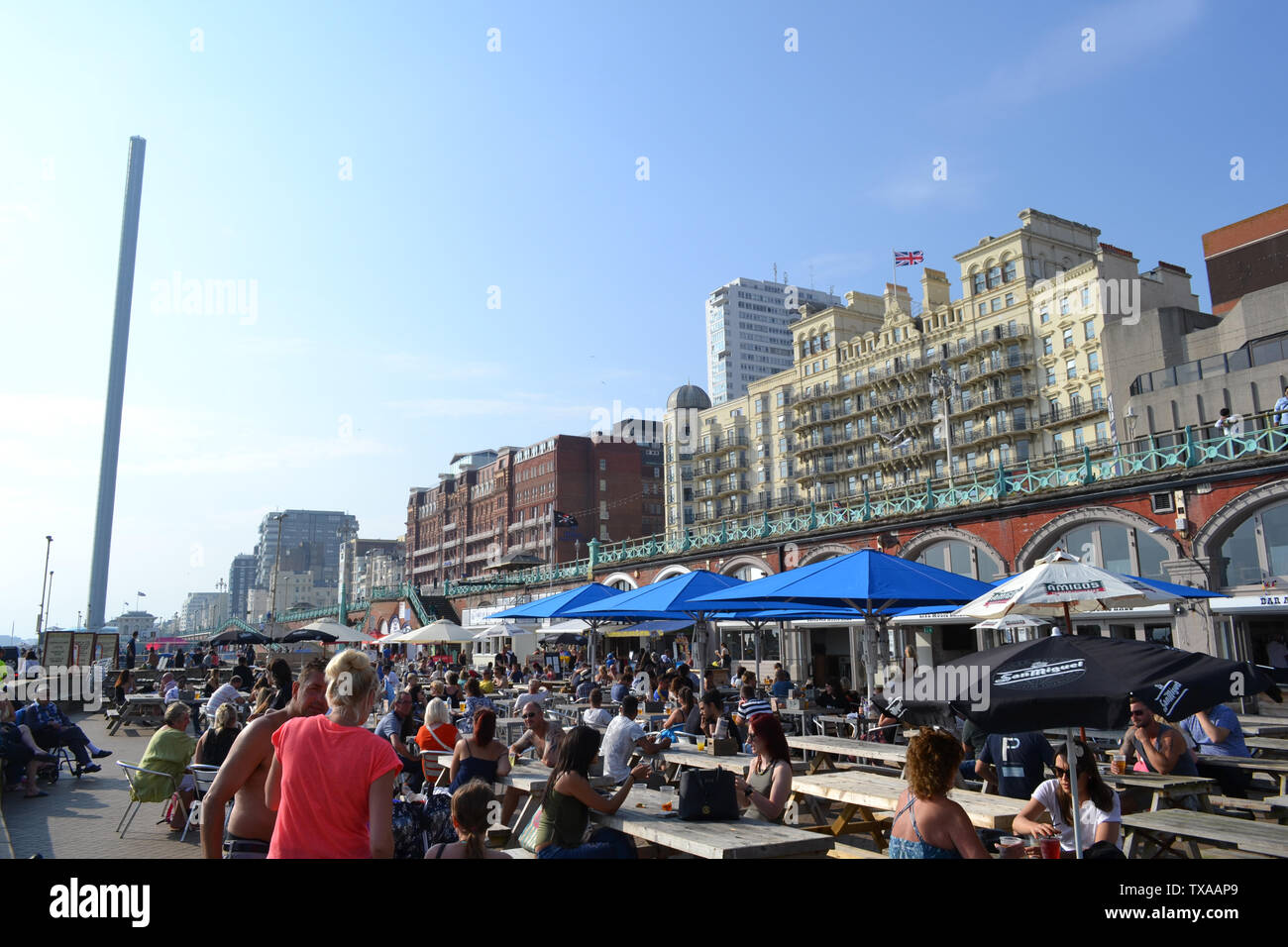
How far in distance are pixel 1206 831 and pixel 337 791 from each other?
5.49 metres

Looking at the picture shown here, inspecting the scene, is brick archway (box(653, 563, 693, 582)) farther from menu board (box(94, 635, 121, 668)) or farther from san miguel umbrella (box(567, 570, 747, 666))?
san miguel umbrella (box(567, 570, 747, 666))

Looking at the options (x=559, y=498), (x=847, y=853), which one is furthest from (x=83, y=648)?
(x=559, y=498)

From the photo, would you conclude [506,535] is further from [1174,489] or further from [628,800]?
[628,800]

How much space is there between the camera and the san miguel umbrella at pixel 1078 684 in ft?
16.2

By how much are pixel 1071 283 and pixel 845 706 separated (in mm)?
49018

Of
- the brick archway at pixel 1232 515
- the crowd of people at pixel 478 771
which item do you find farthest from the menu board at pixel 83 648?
the brick archway at pixel 1232 515

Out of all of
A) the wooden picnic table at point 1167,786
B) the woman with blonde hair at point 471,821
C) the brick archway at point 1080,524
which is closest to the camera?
the woman with blonde hair at point 471,821

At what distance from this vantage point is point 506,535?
9900 centimetres

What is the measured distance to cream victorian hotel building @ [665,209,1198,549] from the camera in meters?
53.2

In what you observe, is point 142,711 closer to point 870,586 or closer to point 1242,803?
point 870,586

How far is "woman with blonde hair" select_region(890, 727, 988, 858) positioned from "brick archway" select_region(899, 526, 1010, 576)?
25.3m

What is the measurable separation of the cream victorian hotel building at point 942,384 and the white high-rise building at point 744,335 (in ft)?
253

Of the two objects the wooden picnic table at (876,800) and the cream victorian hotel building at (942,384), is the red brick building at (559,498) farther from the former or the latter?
the wooden picnic table at (876,800)
